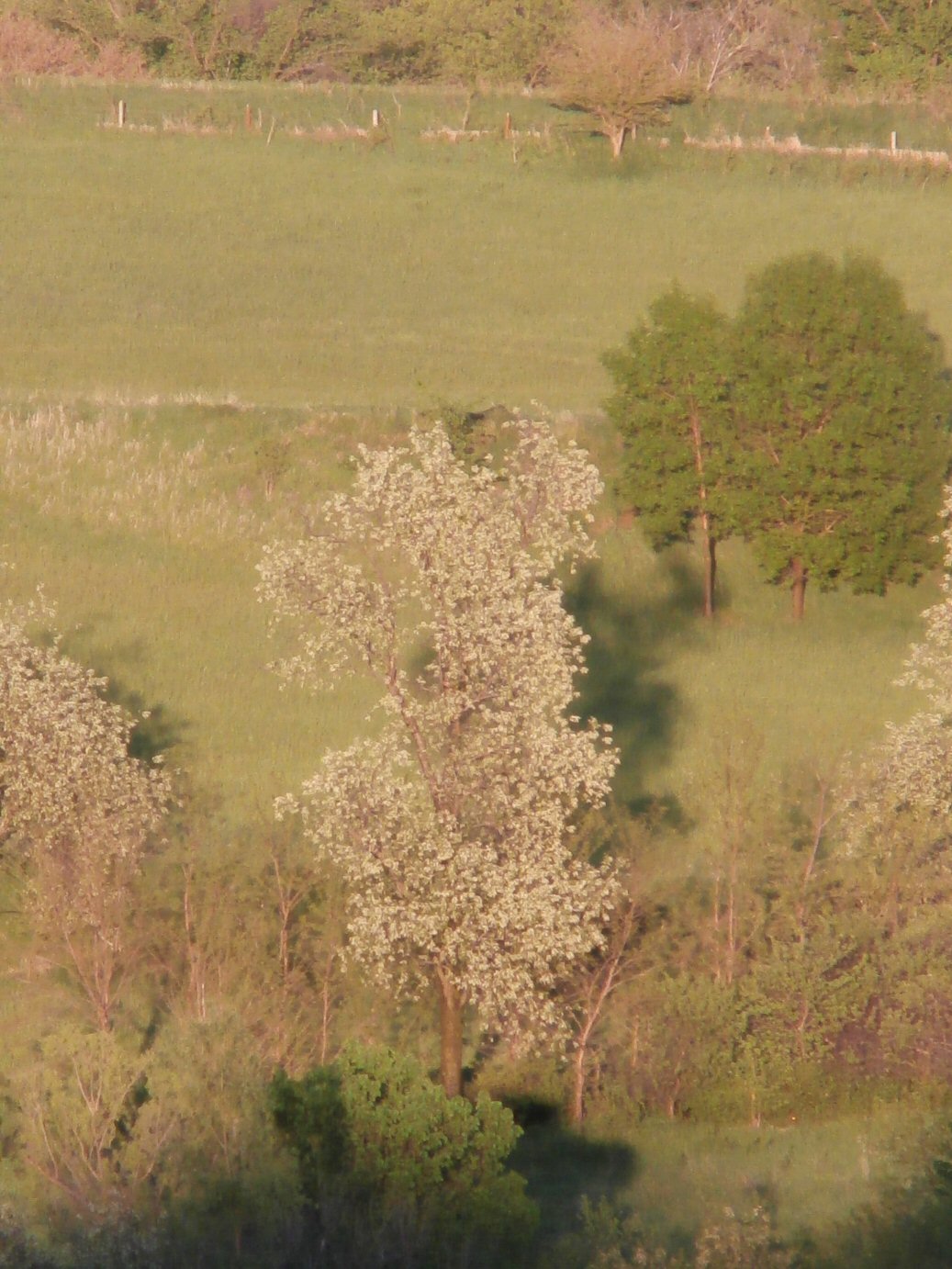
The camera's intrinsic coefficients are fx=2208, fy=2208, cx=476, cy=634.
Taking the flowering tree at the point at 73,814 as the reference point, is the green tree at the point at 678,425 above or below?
above

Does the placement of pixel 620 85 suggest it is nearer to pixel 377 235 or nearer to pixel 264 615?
pixel 377 235

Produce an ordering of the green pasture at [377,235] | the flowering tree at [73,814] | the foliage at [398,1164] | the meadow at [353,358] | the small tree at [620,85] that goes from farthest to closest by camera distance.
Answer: the small tree at [620,85], the green pasture at [377,235], the meadow at [353,358], the flowering tree at [73,814], the foliage at [398,1164]

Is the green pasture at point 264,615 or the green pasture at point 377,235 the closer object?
the green pasture at point 264,615

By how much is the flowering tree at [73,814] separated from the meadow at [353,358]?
7.23 feet

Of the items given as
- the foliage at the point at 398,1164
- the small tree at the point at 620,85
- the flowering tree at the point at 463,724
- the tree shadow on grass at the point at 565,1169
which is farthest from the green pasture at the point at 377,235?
the foliage at the point at 398,1164

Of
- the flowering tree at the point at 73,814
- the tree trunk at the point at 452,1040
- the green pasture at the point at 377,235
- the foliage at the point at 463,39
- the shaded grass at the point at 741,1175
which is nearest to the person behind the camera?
the shaded grass at the point at 741,1175

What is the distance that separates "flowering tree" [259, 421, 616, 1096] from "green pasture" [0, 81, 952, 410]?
2508cm

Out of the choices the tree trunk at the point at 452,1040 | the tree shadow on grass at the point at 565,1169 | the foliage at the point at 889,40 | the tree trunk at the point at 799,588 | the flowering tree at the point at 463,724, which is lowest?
the tree shadow on grass at the point at 565,1169

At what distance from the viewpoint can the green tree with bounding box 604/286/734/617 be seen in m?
44.7

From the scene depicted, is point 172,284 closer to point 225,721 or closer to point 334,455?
point 334,455

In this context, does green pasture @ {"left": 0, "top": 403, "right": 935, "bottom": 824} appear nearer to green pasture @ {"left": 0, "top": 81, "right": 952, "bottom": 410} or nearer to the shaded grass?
green pasture @ {"left": 0, "top": 81, "right": 952, "bottom": 410}

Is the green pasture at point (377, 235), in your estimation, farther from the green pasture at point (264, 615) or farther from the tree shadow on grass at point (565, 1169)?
the tree shadow on grass at point (565, 1169)

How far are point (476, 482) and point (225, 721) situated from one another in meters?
14.1

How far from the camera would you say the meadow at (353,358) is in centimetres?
3772
